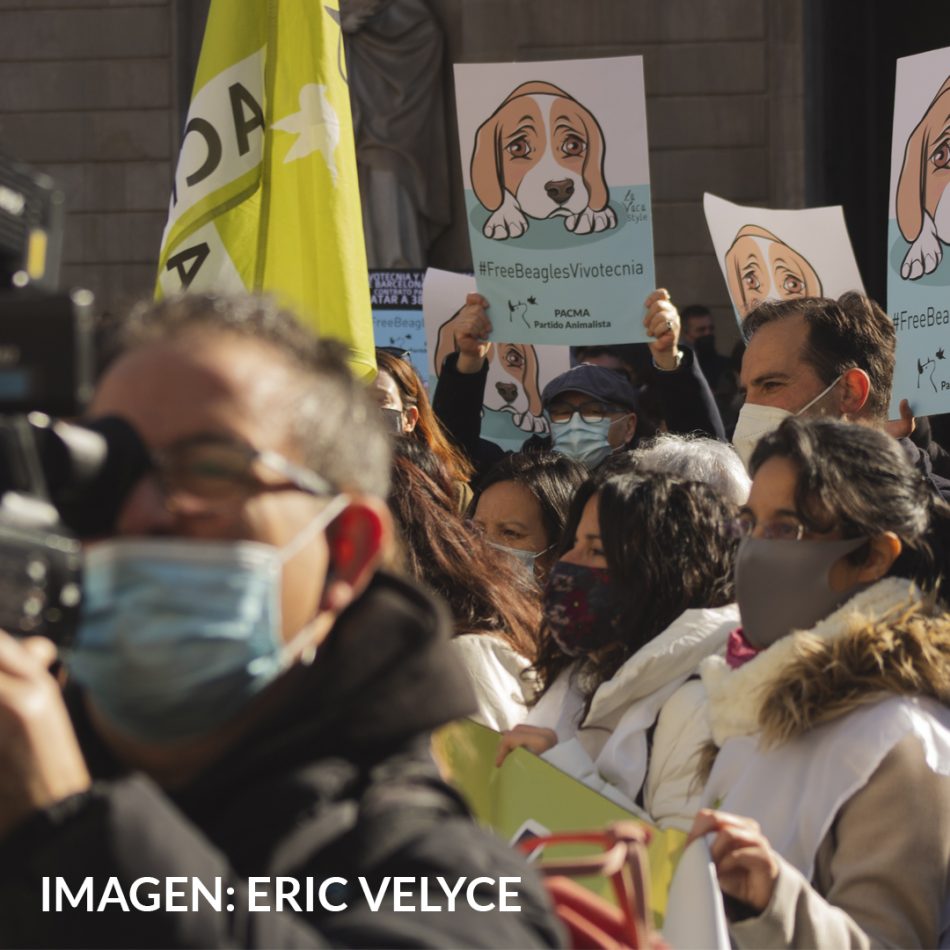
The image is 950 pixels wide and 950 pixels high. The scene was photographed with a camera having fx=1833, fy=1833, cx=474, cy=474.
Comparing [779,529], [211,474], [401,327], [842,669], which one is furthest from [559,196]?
[211,474]

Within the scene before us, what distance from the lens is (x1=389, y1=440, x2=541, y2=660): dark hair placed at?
4.49 meters

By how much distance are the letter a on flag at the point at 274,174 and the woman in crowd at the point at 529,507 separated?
1.95 ft

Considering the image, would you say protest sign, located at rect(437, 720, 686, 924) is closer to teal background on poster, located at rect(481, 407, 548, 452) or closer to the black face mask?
the black face mask

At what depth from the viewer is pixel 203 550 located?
63.7 inches

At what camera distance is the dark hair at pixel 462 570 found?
4.49 metres

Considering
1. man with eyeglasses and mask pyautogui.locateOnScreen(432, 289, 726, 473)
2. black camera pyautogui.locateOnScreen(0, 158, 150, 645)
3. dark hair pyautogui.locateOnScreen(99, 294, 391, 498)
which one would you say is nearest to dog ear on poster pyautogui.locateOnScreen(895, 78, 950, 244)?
man with eyeglasses and mask pyautogui.locateOnScreen(432, 289, 726, 473)

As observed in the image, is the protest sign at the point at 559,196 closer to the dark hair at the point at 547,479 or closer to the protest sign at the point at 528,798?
the dark hair at the point at 547,479

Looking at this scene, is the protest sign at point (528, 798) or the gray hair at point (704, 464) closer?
the protest sign at point (528, 798)

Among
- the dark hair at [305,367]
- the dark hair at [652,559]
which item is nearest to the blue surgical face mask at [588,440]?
the dark hair at [652,559]

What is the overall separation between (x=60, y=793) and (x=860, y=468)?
203 cm

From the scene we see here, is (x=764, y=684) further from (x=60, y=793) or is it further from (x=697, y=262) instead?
(x=697, y=262)

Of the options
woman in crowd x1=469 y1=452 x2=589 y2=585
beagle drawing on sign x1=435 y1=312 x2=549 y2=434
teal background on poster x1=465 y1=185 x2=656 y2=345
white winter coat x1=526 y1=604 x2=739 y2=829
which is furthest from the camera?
beagle drawing on sign x1=435 y1=312 x2=549 y2=434

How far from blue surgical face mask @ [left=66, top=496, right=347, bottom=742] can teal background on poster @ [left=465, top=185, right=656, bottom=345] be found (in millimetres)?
4734

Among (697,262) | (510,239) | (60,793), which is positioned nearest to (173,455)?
(60,793)
